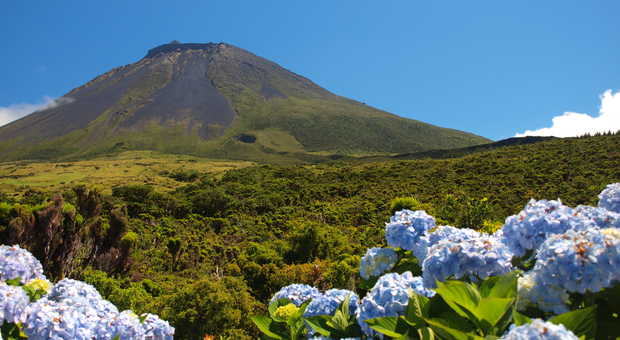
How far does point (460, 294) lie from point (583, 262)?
0.46 m

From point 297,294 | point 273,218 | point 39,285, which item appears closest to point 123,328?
point 39,285

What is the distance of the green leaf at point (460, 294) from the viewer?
1.39 metres

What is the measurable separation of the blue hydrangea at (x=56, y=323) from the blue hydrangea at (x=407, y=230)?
6.72 ft

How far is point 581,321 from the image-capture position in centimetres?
124

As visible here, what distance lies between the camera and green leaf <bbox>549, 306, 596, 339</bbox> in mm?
1213

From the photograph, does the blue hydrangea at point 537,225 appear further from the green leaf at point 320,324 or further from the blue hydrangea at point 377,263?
the green leaf at point 320,324

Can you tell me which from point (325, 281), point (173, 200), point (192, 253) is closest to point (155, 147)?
point (173, 200)

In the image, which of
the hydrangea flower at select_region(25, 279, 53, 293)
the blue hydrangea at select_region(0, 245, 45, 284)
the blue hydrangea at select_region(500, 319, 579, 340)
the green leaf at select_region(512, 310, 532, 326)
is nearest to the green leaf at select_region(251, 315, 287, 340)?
the green leaf at select_region(512, 310, 532, 326)

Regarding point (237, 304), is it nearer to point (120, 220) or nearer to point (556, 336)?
point (120, 220)

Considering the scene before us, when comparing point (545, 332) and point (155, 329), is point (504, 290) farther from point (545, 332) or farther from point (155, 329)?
point (155, 329)

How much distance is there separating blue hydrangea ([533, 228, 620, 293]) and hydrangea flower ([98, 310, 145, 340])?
2.43 meters

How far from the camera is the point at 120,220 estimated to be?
498 inches

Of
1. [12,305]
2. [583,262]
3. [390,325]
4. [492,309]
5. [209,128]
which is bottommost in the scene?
[12,305]

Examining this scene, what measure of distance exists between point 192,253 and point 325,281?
10491mm
